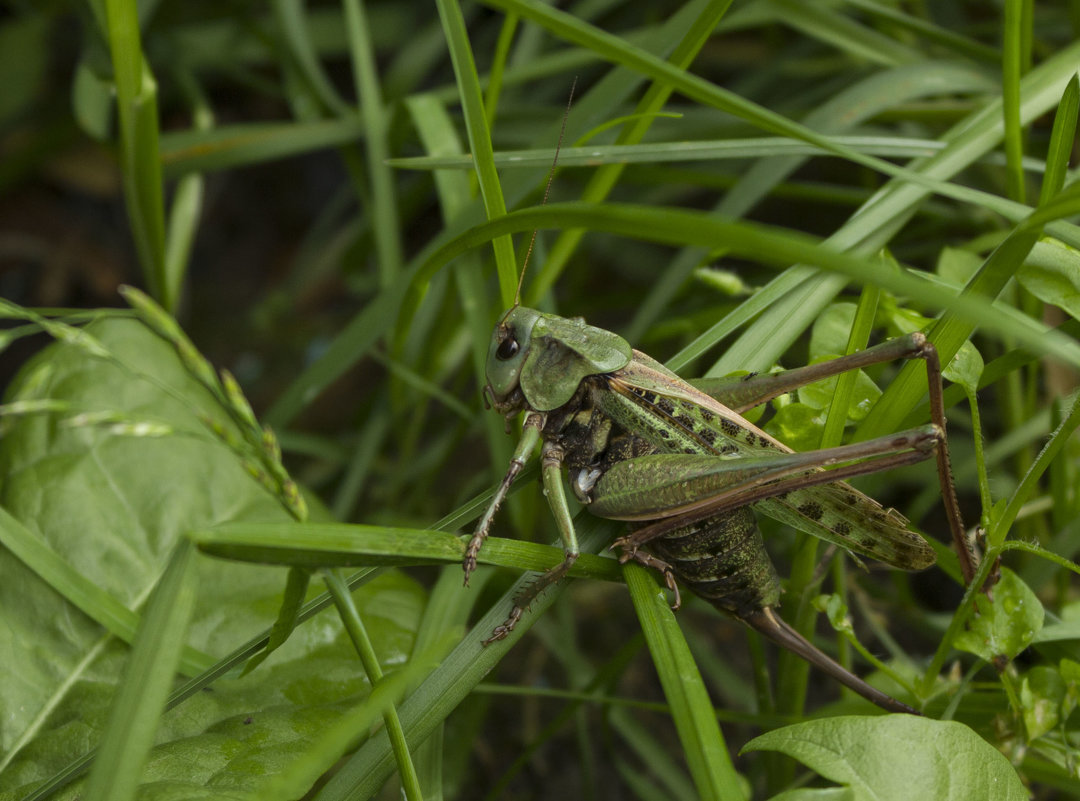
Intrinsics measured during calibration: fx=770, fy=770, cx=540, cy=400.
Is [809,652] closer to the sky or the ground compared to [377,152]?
closer to the ground

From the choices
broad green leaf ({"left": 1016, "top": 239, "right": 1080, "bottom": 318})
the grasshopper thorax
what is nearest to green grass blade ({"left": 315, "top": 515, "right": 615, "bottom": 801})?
the grasshopper thorax

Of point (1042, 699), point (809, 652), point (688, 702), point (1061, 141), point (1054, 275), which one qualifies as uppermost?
point (1061, 141)

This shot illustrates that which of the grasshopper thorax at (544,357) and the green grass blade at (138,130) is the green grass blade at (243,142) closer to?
the green grass blade at (138,130)

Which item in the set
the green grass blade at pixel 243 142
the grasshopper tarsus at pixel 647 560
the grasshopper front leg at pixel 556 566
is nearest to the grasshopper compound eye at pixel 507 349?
the grasshopper front leg at pixel 556 566

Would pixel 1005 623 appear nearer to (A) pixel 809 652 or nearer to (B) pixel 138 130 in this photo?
(A) pixel 809 652

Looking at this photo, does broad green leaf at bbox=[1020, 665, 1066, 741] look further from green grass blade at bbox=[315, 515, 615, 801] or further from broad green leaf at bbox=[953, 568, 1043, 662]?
green grass blade at bbox=[315, 515, 615, 801]

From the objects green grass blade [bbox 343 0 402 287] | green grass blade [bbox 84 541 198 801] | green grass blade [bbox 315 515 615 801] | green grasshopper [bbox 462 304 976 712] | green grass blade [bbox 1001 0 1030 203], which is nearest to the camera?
green grass blade [bbox 84 541 198 801]

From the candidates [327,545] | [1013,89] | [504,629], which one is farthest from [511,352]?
[1013,89]
